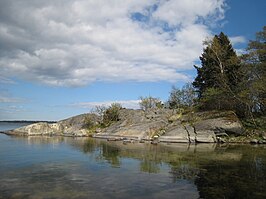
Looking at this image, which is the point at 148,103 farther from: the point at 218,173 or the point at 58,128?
the point at 218,173

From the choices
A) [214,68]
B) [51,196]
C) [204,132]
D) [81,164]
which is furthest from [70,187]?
[214,68]

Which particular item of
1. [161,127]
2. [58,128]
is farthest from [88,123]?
[161,127]

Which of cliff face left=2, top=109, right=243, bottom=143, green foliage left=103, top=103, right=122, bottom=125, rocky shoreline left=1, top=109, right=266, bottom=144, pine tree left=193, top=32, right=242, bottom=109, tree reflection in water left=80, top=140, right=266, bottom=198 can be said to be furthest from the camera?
green foliage left=103, top=103, right=122, bottom=125

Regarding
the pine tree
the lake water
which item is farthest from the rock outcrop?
the lake water

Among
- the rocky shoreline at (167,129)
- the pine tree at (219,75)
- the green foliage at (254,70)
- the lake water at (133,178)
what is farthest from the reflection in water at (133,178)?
the pine tree at (219,75)

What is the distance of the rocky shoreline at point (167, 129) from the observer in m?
48.8

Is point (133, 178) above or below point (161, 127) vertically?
below

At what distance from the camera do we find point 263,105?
175 ft

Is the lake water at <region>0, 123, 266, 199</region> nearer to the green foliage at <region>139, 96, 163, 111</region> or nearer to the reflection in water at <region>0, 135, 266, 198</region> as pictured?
the reflection in water at <region>0, 135, 266, 198</region>

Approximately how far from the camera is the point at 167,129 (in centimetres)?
5472

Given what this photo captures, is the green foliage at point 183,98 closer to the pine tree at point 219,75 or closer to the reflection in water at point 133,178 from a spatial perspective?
the pine tree at point 219,75

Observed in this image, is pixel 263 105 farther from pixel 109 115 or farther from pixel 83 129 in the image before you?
pixel 83 129

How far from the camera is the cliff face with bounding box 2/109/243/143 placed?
49.2 m

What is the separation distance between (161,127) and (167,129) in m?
2.01
